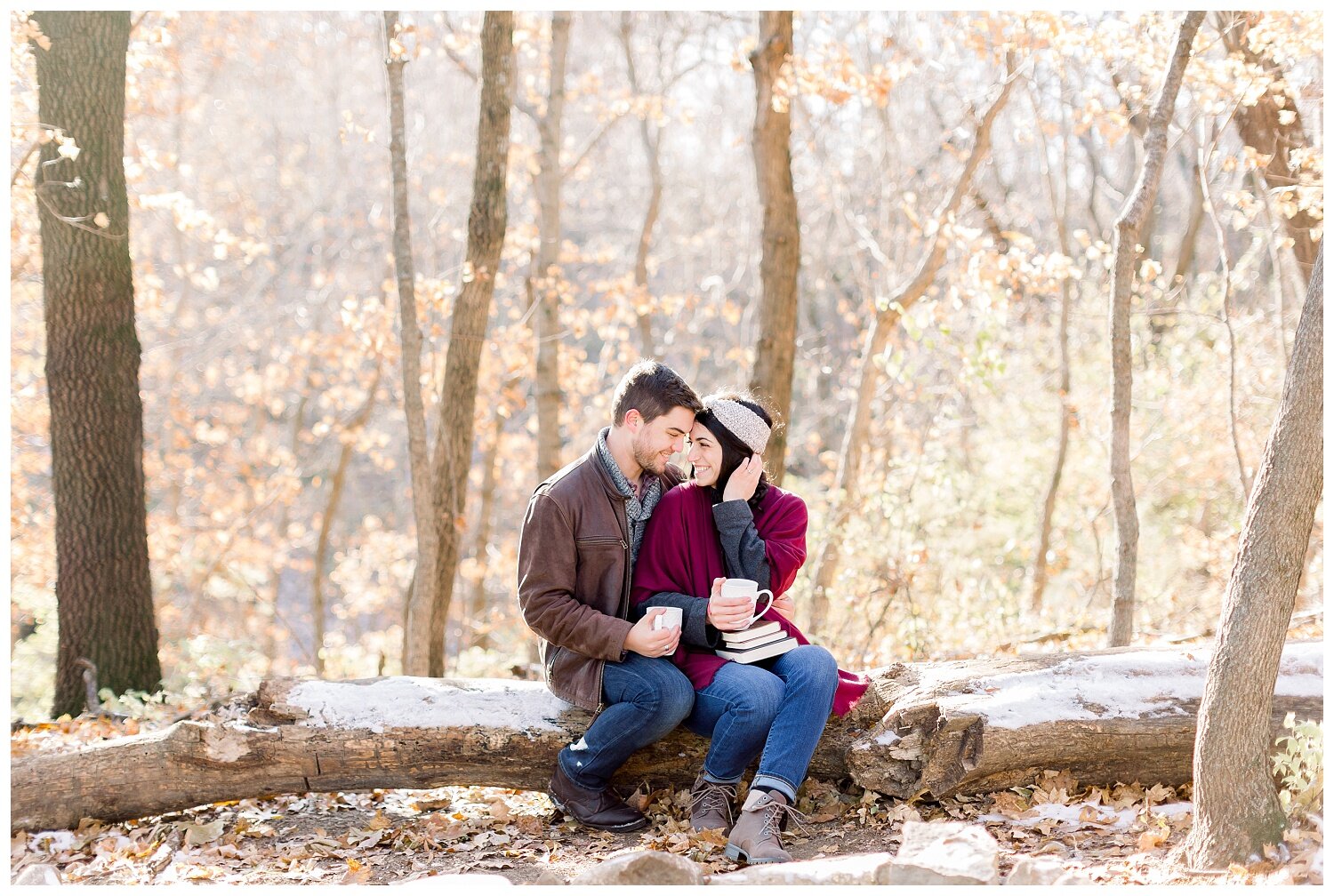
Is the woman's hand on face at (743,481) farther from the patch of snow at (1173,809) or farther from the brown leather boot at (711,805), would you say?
the patch of snow at (1173,809)

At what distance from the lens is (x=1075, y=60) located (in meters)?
11.7

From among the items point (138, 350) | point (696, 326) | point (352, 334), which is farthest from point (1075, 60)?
point (138, 350)

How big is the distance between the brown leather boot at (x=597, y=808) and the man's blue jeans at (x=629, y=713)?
0.10 feet

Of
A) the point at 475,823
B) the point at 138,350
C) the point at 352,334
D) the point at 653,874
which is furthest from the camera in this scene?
the point at 352,334

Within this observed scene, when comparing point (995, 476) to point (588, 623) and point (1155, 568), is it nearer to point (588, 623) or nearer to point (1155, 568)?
point (1155, 568)

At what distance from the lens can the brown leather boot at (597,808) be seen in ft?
12.2

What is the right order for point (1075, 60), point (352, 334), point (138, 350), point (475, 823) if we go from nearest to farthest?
1. point (475, 823)
2. point (138, 350)
3. point (1075, 60)
4. point (352, 334)

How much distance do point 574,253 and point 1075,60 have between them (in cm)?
655

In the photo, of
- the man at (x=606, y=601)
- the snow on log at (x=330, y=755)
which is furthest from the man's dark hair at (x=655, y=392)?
the snow on log at (x=330, y=755)

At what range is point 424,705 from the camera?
4016 mm

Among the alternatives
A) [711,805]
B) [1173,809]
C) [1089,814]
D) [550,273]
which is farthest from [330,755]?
[550,273]

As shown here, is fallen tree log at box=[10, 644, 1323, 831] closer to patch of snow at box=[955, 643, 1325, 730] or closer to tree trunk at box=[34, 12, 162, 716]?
patch of snow at box=[955, 643, 1325, 730]

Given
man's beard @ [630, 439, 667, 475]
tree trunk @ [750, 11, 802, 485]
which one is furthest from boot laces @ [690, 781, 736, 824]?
tree trunk @ [750, 11, 802, 485]

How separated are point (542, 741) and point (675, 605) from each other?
2.61 feet
